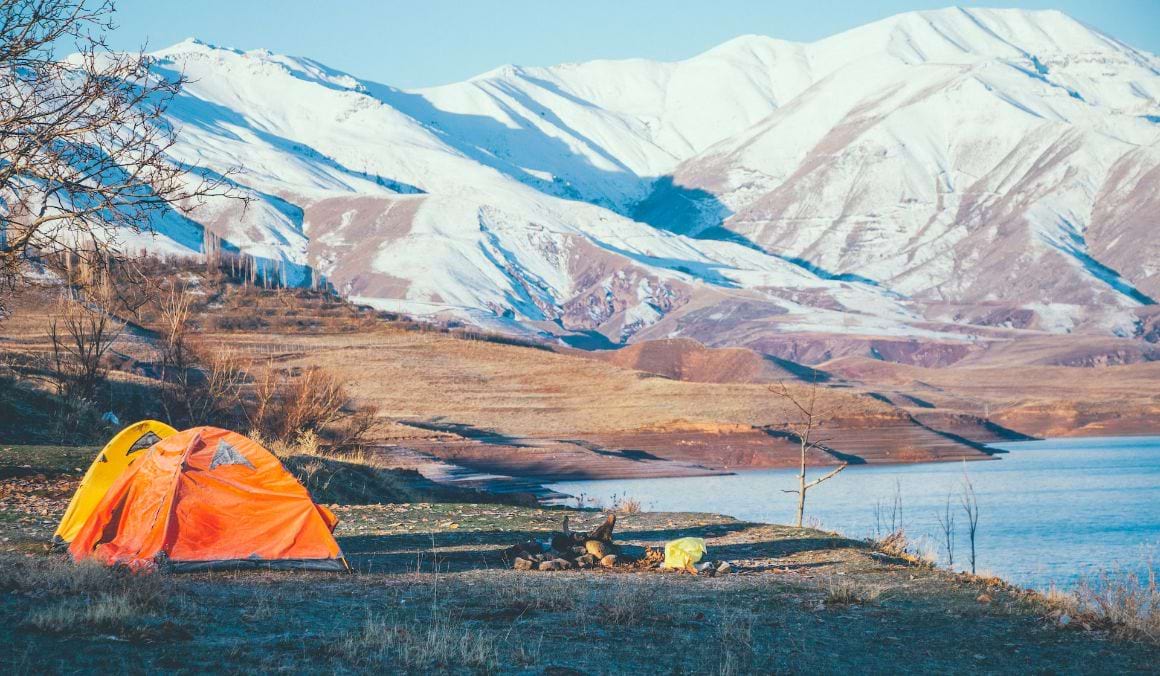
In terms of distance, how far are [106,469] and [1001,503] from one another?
1340 inches

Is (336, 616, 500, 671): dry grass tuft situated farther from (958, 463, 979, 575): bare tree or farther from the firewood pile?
(958, 463, 979, 575): bare tree

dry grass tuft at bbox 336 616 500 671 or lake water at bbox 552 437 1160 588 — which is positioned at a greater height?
dry grass tuft at bbox 336 616 500 671

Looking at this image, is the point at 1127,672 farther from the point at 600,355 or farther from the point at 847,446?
the point at 600,355

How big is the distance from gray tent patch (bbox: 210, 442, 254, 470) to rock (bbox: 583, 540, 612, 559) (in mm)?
4848

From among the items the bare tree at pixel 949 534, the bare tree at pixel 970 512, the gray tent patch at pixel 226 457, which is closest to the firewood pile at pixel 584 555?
the gray tent patch at pixel 226 457

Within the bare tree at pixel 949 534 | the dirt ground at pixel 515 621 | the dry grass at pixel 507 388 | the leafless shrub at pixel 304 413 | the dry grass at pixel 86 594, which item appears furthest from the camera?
the dry grass at pixel 507 388

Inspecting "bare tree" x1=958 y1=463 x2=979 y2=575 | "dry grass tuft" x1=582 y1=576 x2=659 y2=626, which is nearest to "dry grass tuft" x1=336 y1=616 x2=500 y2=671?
"dry grass tuft" x1=582 y1=576 x2=659 y2=626

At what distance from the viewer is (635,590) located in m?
13.7

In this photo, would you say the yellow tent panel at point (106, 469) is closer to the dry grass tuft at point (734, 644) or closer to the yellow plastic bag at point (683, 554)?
the yellow plastic bag at point (683, 554)

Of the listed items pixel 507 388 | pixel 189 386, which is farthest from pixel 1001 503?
pixel 507 388

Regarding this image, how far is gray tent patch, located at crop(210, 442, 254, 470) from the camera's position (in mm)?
15609

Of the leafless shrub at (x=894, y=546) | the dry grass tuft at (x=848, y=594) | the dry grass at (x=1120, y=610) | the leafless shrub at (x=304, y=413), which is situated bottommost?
the leafless shrub at (x=894, y=546)

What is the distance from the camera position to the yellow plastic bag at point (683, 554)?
648 inches

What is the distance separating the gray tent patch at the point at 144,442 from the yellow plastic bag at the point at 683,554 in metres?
7.55
